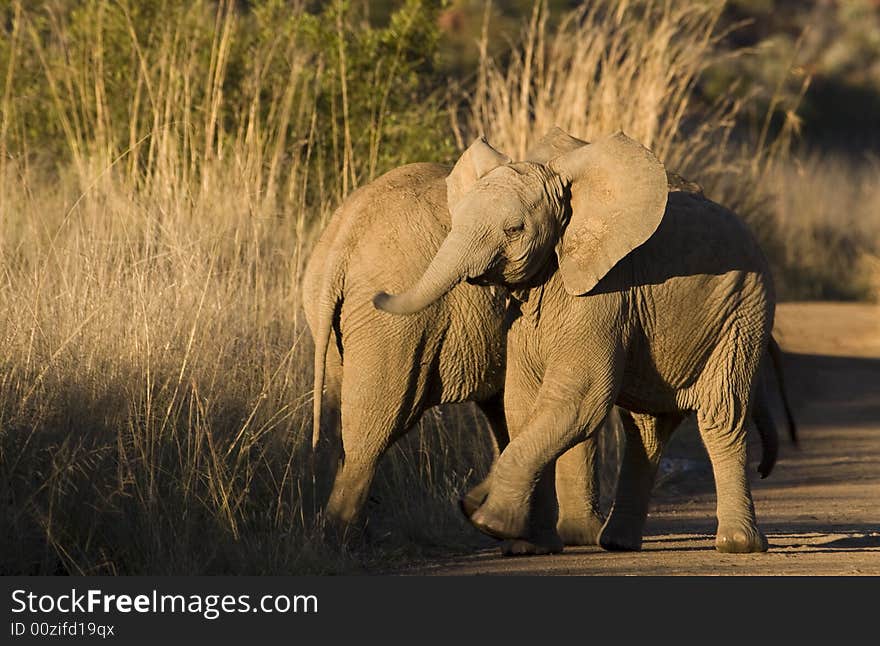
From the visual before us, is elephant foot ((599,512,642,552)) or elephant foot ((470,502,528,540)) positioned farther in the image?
elephant foot ((599,512,642,552))

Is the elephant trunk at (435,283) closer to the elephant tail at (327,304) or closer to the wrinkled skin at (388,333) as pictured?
the wrinkled skin at (388,333)

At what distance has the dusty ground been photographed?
23.4 ft

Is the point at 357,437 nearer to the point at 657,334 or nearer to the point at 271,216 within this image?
the point at 657,334

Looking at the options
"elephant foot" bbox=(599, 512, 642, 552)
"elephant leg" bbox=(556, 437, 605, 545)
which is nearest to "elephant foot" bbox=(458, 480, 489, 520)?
"elephant leg" bbox=(556, 437, 605, 545)

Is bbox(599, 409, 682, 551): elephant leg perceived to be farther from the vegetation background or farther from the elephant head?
the elephant head

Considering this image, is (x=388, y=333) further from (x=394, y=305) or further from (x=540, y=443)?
(x=540, y=443)

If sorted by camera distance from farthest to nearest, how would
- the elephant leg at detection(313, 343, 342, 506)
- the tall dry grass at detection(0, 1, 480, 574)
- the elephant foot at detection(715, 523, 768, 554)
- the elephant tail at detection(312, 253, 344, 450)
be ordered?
the elephant leg at detection(313, 343, 342, 506)
the elephant foot at detection(715, 523, 768, 554)
the elephant tail at detection(312, 253, 344, 450)
the tall dry grass at detection(0, 1, 480, 574)

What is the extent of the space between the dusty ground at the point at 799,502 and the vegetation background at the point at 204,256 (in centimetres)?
62

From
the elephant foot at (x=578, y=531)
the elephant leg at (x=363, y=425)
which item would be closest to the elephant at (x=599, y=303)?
the elephant foot at (x=578, y=531)

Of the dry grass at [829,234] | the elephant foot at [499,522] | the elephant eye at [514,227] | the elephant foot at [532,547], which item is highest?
the elephant eye at [514,227]

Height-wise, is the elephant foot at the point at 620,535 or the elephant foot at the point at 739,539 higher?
the elephant foot at the point at 739,539

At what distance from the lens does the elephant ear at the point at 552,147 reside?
7.05 m

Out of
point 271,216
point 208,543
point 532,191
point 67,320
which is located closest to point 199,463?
point 208,543

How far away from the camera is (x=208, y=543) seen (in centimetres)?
681
